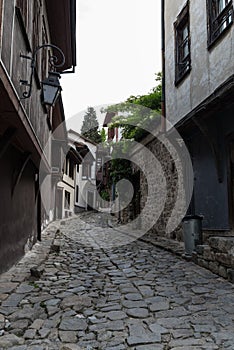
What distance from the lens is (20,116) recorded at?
10.8 feet

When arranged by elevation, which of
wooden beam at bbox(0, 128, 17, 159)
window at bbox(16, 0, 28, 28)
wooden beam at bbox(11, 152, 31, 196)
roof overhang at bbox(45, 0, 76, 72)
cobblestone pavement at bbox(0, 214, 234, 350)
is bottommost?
cobblestone pavement at bbox(0, 214, 234, 350)

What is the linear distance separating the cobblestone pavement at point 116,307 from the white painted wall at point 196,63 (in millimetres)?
3633

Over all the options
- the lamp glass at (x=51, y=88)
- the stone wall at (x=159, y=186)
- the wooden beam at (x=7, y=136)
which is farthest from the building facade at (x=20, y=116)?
the stone wall at (x=159, y=186)

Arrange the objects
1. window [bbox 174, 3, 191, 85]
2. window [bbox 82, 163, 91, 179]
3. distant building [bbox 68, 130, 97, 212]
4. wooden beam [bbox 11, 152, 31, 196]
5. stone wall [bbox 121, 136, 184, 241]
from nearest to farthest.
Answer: wooden beam [bbox 11, 152, 31, 196] → window [bbox 174, 3, 191, 85] → stone wall [bbox 121, 136, 184, 241] → distant building [bbox 68, 130, 97, 212] → window [bbox 82, 163, 91, 179]

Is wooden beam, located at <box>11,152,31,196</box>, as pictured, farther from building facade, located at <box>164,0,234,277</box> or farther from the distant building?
the distant building

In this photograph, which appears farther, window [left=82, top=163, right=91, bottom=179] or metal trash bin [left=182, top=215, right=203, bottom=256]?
window [left=82, top=163, right=91, bottom=179]

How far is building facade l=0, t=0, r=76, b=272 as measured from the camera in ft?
9.80

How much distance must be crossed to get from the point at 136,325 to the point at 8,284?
202 centimetres

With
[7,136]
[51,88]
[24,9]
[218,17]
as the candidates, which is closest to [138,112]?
[218,17]

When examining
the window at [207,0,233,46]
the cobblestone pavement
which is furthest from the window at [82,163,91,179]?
the cobblestone pavement

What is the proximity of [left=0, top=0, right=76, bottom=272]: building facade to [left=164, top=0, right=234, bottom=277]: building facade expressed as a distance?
9.50ft

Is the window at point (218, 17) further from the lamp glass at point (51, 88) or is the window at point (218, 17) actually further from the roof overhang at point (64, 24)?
the lamp glass at point (51, 88)

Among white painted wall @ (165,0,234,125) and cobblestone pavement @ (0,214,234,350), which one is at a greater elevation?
white painted wall @ (165,0,234,125)

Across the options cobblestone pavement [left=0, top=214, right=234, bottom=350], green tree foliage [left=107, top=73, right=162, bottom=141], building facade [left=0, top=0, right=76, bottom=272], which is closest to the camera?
cobblestone pavement [left=0, top=214, right=234, bottom=350]
